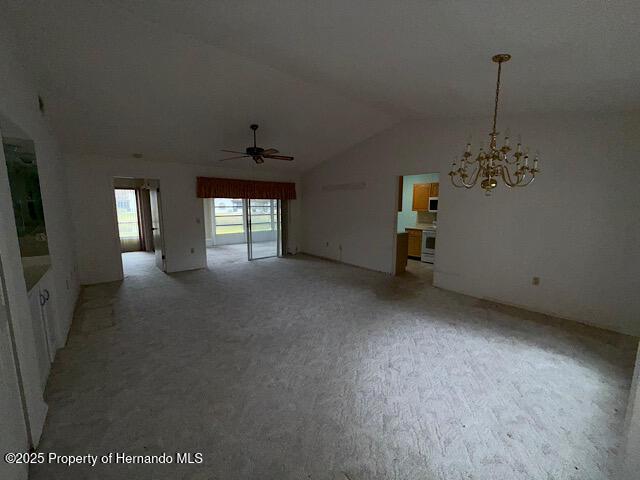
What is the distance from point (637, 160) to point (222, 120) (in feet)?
16.8

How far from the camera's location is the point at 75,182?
4602mm

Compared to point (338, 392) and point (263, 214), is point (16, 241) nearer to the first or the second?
point (338, 392)

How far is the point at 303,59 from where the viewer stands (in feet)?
9.27

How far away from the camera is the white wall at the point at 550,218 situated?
3.00 m

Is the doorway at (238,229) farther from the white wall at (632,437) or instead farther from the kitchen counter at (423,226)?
the white wall at (632,437)

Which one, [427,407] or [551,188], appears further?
[551,188]

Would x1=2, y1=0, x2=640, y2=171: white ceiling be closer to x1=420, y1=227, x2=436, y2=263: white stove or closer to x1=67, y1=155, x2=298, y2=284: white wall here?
x1=67, y1=155, x2=298, y2=284: white wall

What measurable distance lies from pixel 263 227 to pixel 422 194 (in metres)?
5.43

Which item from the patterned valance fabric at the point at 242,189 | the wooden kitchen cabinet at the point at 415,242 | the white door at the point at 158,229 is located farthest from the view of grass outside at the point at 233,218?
the wooden kitchen cabinet at the point at 415,242

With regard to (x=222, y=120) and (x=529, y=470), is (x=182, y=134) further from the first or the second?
(x=529, y=470)

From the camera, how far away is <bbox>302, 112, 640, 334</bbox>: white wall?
9.84 feet

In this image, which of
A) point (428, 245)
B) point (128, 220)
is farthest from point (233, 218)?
point (428, 245)

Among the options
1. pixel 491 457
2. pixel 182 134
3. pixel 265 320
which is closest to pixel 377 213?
pixel 265 320

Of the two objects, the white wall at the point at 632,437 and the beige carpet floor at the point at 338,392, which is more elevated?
the white wall at the point at 632,437
